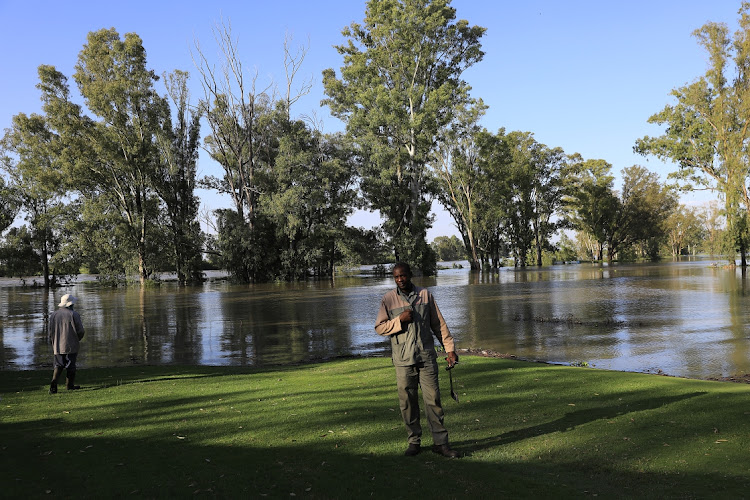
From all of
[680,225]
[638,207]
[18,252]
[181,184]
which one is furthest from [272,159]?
[680,225]

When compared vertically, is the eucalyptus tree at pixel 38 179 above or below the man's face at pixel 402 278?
above

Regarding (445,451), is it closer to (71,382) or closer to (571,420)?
(571,420)

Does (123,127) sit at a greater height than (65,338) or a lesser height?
greater

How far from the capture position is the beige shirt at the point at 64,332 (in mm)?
9828

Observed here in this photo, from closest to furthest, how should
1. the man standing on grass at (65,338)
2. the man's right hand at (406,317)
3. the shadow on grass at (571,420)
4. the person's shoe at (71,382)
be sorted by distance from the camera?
the man's right hand at (406,317) → the shadow on grass at (571,420) → the man standing on grass at (65,338) → the person's shoe at (71,382)

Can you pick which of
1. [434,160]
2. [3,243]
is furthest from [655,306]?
[3,243]

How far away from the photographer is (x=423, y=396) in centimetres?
583

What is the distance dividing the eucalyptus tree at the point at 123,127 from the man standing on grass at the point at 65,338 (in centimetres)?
5035

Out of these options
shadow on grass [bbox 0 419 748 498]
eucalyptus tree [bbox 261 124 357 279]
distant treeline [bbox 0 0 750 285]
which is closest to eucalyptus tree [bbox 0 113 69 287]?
distant treeline [bbox 0 0 750 285]

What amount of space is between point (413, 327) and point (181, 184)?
204 ft

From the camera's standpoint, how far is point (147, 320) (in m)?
25.1

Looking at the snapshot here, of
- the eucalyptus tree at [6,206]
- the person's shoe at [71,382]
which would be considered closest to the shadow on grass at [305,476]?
the person's shoe at [71,382]

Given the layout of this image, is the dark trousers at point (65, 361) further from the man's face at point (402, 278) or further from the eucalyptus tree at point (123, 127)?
the eucalyptus tree at point (123, 127)

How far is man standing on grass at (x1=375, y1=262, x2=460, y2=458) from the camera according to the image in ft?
18.9
